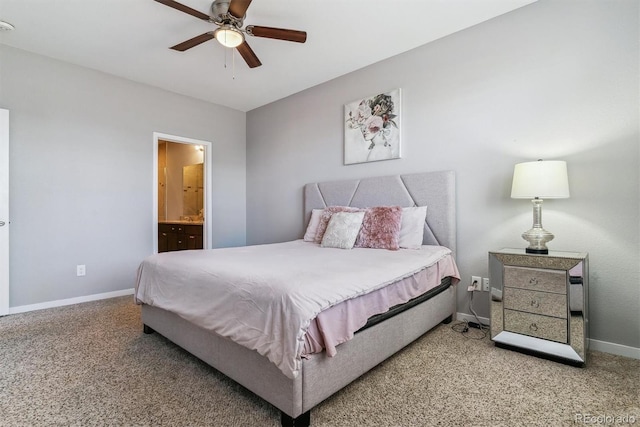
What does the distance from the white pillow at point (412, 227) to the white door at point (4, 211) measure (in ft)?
12.3

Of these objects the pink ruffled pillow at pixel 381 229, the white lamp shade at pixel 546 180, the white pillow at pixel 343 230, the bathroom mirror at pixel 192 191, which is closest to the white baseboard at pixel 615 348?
the white lamp shade at pixel 546 180

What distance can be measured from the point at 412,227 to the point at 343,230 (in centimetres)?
64

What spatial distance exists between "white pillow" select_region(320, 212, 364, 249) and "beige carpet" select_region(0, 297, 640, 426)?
104 centimetres

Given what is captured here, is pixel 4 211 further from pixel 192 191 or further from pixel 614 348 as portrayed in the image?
pixel 614 348

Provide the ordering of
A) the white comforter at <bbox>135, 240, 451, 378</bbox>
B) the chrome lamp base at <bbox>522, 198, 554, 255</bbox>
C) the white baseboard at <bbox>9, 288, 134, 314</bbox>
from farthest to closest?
the white baseboard at <bbox>9, 288, 134, 314</bbox> → the chrome lamp base at <bbox>522, 198, 554, 255</bbox> → the white comforter at <bbox>135, 240, 451, 378</bbox>

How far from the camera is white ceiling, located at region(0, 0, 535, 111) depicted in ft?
8.07

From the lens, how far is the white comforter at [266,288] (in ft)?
4.31

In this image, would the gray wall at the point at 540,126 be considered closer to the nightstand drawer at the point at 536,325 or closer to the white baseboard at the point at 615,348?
the white baseboard at the point at 615,348

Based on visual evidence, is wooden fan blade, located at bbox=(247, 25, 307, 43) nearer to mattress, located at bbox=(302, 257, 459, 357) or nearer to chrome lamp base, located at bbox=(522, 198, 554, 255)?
mattress, located at bbox=(302, 257, 459, 357)

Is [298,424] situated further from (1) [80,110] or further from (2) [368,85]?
(1) [80,110]

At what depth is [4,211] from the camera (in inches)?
115

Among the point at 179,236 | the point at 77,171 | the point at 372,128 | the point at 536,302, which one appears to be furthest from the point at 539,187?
the point at 179,236

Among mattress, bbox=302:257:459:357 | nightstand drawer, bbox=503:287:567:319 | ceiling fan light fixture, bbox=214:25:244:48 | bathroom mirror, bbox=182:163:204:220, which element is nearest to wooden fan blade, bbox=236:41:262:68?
ceiling fan light fixture, bbox=214:25:244:48

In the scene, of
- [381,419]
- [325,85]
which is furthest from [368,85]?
[381,419]
